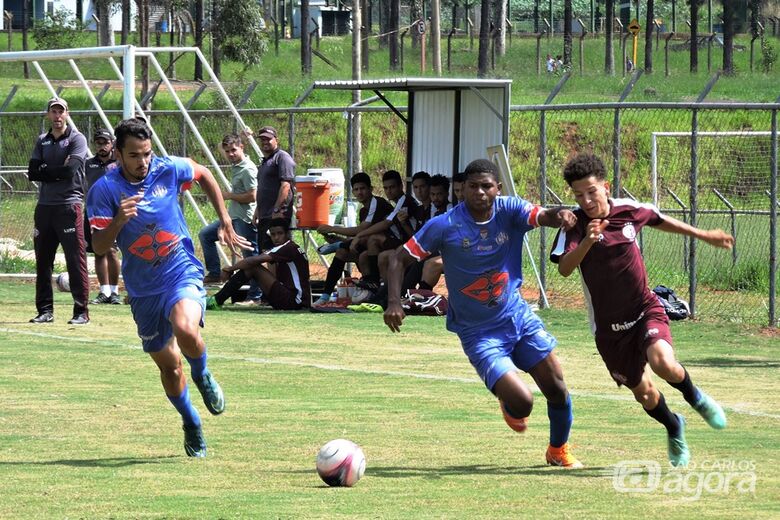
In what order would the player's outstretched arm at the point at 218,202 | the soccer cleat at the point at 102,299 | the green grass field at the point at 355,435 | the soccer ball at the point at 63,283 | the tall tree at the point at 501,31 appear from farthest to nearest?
the tall tree at the point at 501,31 < the soccer ball at the point at 63,283 < the soccer cleat at the point at 102,299 < the player's outstretched arm at the point at 218,202 < the green grass field at the point at 355,435

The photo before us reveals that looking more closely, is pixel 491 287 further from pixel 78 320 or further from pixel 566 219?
pixel 78 320

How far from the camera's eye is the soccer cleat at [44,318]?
1603 cm

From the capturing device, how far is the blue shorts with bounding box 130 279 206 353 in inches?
342

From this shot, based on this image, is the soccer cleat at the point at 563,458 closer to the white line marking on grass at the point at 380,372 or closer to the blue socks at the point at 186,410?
the blue socks at the point at 186,410

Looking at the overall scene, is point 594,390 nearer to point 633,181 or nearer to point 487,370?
point 487,370

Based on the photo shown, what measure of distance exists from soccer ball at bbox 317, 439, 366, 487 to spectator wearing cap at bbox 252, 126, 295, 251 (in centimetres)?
1023

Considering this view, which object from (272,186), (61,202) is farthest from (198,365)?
(272,186)

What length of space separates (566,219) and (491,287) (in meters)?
0.70

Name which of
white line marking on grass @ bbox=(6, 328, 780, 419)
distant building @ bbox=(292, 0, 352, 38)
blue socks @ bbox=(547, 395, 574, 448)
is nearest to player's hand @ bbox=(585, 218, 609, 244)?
blue socks @ bbox=(547, 395, 574, 448)

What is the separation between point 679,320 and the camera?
16594mm

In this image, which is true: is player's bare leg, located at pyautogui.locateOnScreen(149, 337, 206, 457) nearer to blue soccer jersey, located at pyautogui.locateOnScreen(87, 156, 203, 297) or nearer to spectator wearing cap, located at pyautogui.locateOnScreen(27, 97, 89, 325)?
blue soccer jersey, located at pyautogui.locateOnScreen(87, 156, 203, 297)

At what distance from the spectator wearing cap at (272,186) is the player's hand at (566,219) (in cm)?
996

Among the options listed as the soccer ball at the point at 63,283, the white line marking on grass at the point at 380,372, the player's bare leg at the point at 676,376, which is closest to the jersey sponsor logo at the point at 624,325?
the player's bare leg at the point at 676,376

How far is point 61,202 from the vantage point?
15695 millimetres
